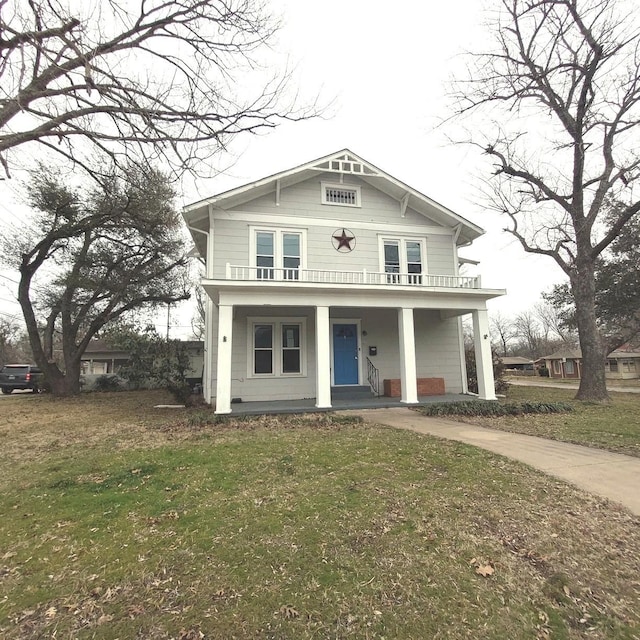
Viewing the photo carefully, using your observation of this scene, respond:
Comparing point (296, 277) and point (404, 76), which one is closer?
point (404, 76)

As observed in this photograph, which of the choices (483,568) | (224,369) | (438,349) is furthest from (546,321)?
(483,568)

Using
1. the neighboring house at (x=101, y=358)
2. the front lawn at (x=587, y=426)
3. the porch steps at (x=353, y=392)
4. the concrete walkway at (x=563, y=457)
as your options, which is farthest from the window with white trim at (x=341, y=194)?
the neighboring house at (x=101, y=358)

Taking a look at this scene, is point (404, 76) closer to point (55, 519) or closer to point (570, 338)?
point (55, 519)

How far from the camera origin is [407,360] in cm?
1129

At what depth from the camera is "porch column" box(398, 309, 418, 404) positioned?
36.7ft

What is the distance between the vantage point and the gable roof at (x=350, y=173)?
11.8 m

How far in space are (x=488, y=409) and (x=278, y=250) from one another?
24.9ft

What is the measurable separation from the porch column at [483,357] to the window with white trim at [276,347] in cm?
547

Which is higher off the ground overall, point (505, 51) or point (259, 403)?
point (505, 51)

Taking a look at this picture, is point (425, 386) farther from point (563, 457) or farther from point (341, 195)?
point (563, 457)

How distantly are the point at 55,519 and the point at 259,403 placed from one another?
7.83 meters

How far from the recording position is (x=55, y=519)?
3.77 meters

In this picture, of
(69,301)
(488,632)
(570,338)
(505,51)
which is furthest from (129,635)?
(570,338)

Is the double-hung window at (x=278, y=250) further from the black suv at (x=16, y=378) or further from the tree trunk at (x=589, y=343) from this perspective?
the black suv at (x=16, y=378)
